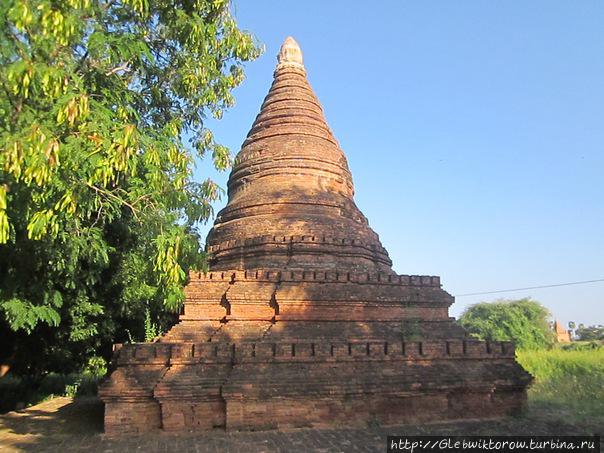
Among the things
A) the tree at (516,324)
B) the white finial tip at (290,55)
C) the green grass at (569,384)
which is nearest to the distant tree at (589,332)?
the tree at (516,324)

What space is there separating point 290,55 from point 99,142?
11.7m

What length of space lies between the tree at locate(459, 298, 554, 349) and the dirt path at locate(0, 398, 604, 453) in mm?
29130

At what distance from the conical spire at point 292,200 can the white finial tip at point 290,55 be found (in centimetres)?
28

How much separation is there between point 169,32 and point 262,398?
5522 millimetres

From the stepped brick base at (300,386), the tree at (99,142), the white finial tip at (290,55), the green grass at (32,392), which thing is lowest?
the green grass at (32,392)

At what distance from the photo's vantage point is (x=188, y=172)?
22.8ft

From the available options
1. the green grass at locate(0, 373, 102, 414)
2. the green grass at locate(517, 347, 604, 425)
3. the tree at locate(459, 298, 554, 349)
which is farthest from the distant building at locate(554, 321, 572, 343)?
the green grass at locate(0, 373, 102, 414)

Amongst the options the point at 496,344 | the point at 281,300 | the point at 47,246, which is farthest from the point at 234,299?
the point at 496,344

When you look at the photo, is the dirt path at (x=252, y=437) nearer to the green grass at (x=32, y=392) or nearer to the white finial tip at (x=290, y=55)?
the green grass at (x=32, y=392)

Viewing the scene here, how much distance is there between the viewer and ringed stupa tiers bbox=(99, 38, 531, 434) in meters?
7.89

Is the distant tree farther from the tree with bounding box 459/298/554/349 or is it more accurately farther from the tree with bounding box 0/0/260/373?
the tree with bounding box 0/0/260/373

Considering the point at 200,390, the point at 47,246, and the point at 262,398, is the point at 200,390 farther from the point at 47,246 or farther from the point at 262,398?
the point at 47,246

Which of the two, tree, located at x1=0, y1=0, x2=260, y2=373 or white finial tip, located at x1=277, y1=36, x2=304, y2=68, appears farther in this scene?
white finial tip, located at x1=277, y1=36, x2=304, y2=68

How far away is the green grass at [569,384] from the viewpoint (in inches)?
383
